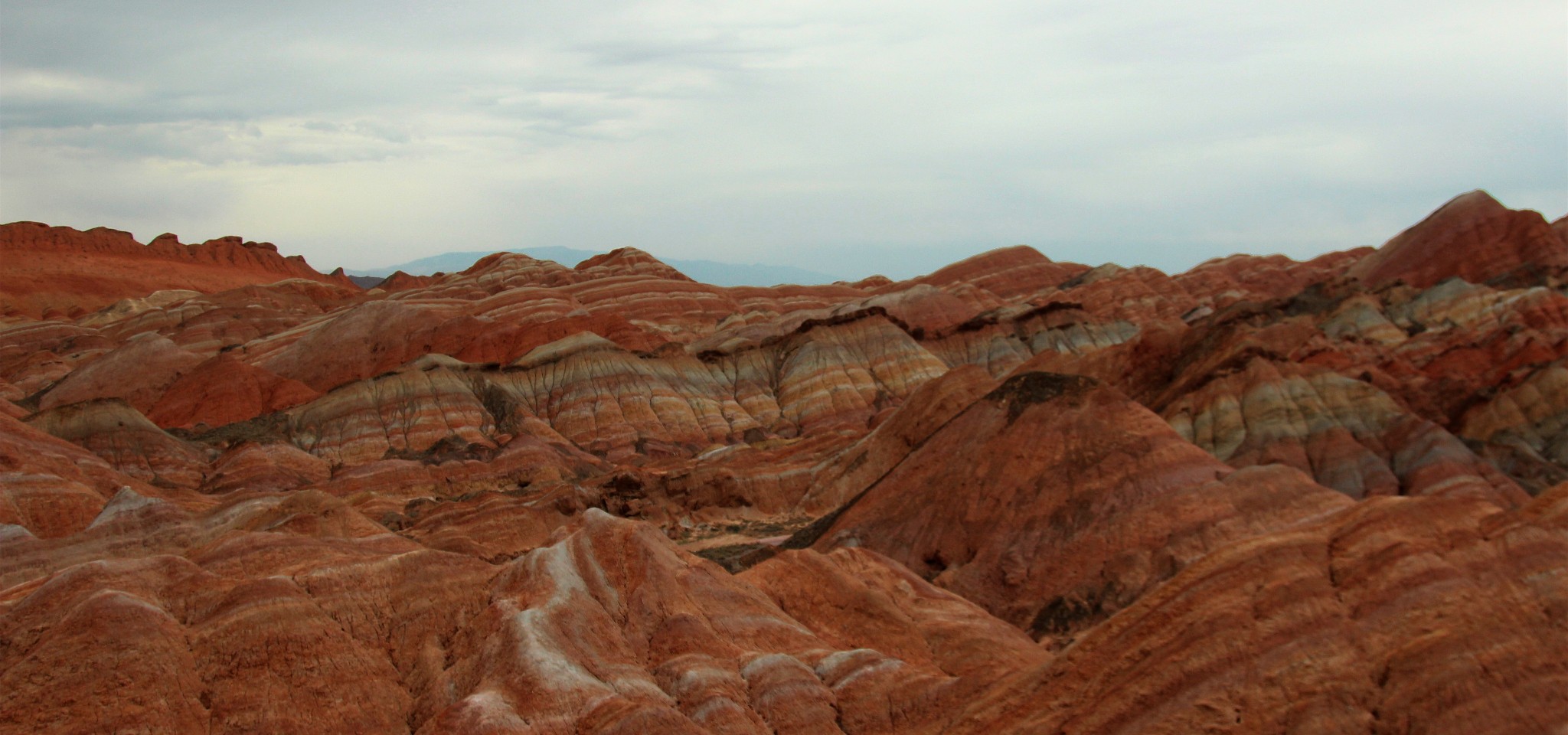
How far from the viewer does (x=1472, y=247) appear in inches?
3718

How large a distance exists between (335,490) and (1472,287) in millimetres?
75024

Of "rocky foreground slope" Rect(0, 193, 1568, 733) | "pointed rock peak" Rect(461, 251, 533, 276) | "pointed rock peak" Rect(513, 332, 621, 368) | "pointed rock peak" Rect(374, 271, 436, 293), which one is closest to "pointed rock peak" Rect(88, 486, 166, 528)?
"rocky foreground slope" Rect(0, 193, 1568, 733)

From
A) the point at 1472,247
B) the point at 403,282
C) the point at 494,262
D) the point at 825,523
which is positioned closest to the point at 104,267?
the point at 403,282

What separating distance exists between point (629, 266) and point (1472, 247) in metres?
87.9

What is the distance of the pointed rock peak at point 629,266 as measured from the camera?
13825 centimetres

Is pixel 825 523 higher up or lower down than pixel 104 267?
lower down

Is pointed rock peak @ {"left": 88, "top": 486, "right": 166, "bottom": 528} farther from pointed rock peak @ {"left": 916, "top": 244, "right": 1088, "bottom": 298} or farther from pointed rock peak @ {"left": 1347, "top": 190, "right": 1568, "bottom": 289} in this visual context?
pointed rock peak @ {"left": 916, "top": 244, "right": 1088, "bottom": 298}

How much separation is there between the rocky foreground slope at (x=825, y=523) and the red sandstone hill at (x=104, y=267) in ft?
152

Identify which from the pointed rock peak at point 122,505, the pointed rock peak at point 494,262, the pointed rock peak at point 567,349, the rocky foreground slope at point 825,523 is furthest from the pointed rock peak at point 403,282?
the pointed rock peak at point 122,505

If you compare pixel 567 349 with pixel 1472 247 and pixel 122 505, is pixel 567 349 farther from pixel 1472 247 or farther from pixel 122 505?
pixel 1472 247

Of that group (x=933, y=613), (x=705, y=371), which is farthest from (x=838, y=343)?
(x=933, y=613)

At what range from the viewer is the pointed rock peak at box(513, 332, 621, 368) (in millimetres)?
82750

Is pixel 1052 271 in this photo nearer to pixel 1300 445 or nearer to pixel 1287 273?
pixel 1287 273

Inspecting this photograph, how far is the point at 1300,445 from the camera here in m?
49.5
